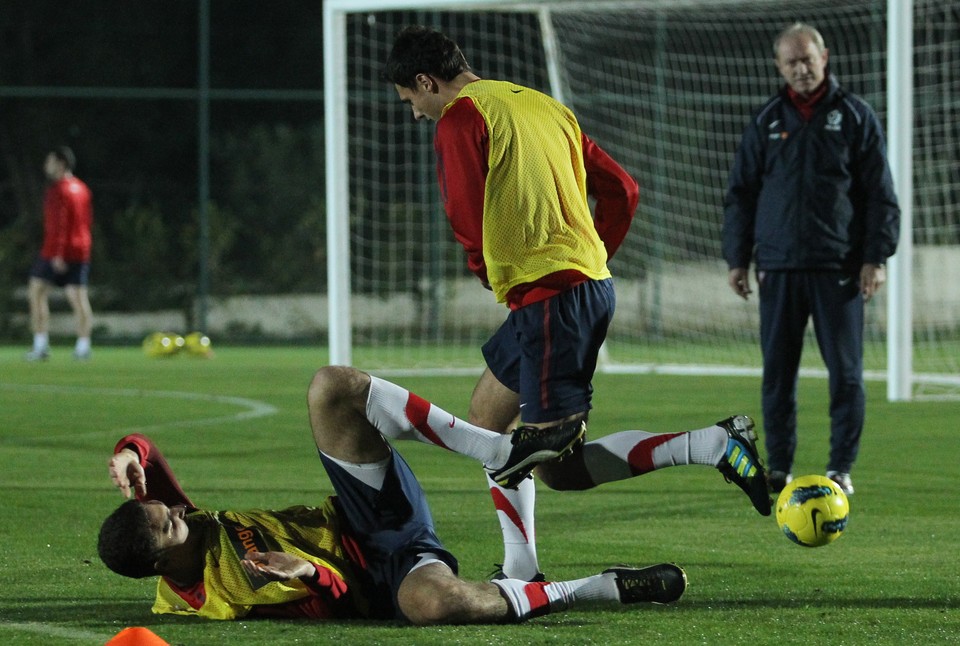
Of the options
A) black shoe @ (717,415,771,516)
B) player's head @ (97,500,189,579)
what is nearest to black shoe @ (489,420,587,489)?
black shoe @ (717,415,771,516)

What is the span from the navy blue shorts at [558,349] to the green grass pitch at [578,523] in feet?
2.05

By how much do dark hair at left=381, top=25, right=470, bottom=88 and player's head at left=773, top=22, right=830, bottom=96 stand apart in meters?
2.61

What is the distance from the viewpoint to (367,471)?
4.62m

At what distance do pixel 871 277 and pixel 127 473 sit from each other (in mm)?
3846

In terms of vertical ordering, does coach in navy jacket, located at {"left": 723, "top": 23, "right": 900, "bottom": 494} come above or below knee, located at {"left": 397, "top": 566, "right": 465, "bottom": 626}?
above

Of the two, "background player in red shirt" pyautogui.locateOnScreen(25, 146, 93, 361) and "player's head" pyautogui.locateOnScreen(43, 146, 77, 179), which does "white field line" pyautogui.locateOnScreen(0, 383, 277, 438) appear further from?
"player's head" pyautogui.locateOnScreen(43, 146, 77, 179)

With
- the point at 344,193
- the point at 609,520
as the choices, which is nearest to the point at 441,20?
the point at 344,193

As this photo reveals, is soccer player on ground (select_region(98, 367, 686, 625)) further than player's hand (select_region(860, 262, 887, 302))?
No

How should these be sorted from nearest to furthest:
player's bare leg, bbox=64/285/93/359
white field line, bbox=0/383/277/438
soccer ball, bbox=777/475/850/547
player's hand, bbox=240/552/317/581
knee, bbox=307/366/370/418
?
player's hand, bbox=240/552/317/581, knee, bbox=307/366/370/418, soccer ball, bbox=777/475/850/547, white field line, bbox=0/383/277/438, player's bare leg, bbox=64/285/93/359

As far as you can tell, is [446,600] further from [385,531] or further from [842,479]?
[842,479]

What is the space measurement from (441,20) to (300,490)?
12.9m

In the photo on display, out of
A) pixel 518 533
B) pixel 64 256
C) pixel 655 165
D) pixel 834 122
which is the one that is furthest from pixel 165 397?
pixel 518 533

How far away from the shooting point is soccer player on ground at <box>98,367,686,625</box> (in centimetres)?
445

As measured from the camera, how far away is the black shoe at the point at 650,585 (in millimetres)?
4633
